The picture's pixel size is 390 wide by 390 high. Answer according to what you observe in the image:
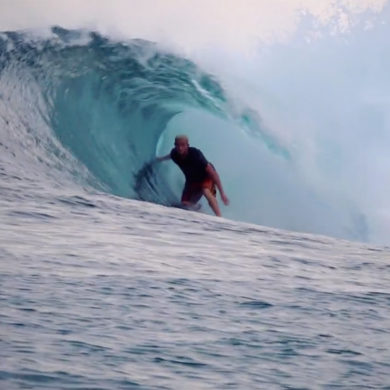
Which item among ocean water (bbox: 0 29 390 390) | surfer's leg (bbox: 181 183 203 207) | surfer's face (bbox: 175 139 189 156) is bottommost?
surfer's leg (bbox: 181 183 203 207)

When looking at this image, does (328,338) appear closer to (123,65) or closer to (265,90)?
(123,65)

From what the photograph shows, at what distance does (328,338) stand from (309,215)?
10.1 meters

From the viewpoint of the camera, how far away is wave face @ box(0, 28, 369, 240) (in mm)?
8664

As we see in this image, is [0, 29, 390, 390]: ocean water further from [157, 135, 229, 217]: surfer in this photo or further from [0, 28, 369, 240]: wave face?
[157, 135, 229, 217]: surfer

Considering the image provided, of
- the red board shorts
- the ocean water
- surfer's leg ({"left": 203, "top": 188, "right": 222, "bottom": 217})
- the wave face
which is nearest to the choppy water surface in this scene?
the ocean water

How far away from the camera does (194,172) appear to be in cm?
873

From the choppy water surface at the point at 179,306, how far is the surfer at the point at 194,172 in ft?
12.4

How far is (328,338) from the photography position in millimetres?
2955

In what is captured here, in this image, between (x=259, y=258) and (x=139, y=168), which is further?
(x=139, y=168)

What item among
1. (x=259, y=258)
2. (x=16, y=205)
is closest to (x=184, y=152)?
(x=16, y=205)

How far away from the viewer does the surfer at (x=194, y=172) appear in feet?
28.1

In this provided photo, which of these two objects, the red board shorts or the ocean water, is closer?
the ocean water

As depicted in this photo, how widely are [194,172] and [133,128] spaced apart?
3256mm

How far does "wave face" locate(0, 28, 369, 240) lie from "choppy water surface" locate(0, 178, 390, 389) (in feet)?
6.14
